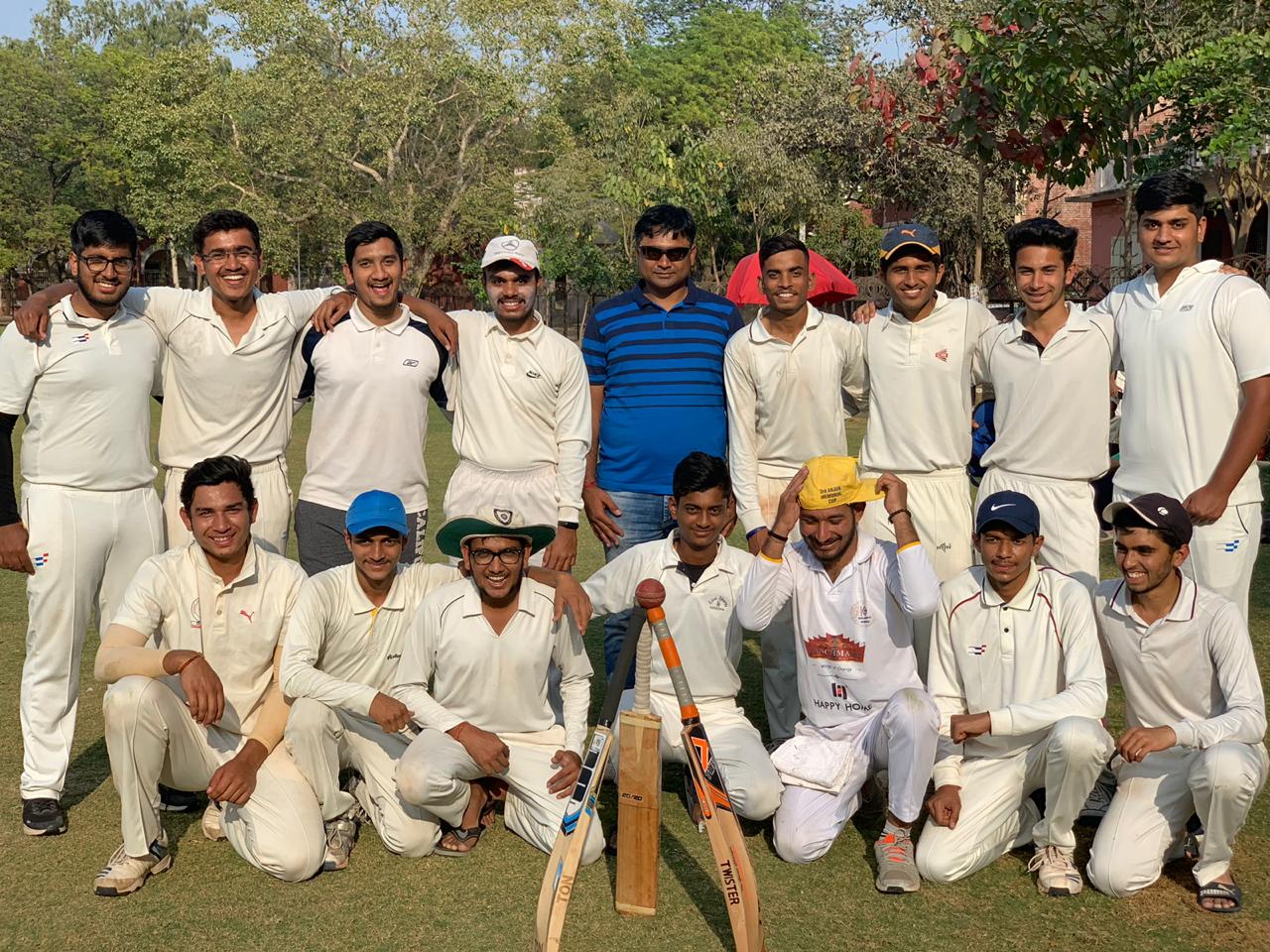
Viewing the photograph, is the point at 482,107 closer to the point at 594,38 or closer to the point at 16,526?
the point at 594,38

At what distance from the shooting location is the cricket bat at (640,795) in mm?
4363

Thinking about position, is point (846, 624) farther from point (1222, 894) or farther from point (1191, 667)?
point (1222, 894)

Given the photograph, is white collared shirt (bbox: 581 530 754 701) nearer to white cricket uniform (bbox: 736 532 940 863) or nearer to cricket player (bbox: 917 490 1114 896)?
white cricket uniform (bbox: 736 532 940 863)

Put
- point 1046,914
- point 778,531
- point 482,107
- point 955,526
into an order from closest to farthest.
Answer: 1. point 1046,914
2. point 778,531
3. point 955,526
4. point 482,107

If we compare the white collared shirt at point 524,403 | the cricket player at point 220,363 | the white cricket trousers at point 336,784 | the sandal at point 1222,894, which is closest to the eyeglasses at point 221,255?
the cricket player at point 220,363

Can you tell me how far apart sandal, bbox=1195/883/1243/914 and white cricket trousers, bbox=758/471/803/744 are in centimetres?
185

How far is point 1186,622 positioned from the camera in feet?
15.5

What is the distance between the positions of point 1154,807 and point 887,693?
105 cm

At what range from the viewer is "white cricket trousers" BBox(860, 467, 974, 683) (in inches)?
221

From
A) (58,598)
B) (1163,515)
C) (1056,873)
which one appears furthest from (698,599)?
(58,598)

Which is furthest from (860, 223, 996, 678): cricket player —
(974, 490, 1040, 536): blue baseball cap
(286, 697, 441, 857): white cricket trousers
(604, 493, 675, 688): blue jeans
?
(286, 697, 441, 857): white cricket trousers

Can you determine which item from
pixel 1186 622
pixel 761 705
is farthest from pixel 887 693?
pixel 761 705

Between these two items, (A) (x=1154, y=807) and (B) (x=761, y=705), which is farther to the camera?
(B) (x=761, y=705)

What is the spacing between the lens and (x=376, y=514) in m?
5.11
